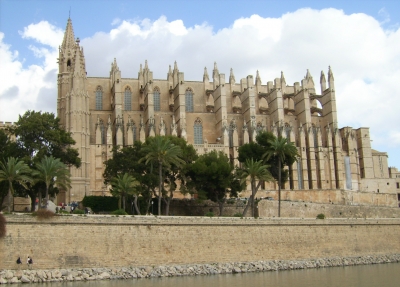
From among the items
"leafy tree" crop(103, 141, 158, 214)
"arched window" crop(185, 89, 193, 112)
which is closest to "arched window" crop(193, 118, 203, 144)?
"arched window" crop(185, 89, 193, 112)

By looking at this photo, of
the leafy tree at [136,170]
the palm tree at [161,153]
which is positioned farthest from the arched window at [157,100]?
the palm tree at [161,153]

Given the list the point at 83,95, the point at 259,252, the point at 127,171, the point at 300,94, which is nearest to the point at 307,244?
the point at 259,252

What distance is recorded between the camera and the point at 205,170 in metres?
43.1

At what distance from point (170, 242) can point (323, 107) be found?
38.6 meters

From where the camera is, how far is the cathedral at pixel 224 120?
179 feet

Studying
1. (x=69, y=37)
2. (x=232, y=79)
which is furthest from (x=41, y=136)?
(x=232, y=79)

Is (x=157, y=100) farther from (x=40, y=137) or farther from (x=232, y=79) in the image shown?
(x=40, y=137)

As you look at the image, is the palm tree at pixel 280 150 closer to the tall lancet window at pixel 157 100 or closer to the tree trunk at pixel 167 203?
the tree trunk at pixel 167 203

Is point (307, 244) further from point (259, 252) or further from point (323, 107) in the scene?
point (323, 107)

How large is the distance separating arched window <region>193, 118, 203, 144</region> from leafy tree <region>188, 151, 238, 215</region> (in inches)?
650

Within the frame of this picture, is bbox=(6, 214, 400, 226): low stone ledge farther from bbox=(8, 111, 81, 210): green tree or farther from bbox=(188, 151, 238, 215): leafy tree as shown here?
bbox=(8, 111, 81, 210): green tree

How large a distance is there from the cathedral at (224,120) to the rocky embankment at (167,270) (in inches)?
751

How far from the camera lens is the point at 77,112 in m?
51.8

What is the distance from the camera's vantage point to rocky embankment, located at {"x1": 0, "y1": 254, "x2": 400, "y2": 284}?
2802cm
